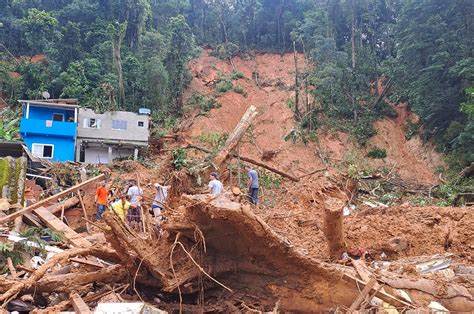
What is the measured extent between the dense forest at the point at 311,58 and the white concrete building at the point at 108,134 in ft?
8.01

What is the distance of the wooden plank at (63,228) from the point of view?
315 inches

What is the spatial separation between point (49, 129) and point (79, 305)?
25.0 m

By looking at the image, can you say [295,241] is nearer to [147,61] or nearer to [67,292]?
[67,292]

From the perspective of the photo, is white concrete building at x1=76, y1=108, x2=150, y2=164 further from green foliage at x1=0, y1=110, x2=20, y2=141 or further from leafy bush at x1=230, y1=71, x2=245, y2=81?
leafy bush at x1=230, y1=71, x2=245, y2=81

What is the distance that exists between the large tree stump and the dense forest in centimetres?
1938

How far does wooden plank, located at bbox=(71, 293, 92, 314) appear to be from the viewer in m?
4.28

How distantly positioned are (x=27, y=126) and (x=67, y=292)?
24.2 metres

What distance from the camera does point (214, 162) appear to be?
13.0 metres

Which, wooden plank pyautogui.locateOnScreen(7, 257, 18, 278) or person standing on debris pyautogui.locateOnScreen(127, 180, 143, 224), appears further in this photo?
person standing on debris pyautogui.locateOnScreen(127, 180, 143, 224)

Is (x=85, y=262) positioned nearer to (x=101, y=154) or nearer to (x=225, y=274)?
(x=225, y=274)

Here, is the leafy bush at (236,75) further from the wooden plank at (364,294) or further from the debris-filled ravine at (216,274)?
the wooden plank at (364,294)

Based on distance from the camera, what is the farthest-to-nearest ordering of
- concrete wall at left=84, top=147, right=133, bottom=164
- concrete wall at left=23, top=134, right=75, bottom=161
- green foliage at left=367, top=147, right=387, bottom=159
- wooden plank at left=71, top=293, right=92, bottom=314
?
green foliage at left=367, top=147, right=387, bottom=159 → concrete wall at left=84, top=147, right=133, bottom=164 → concrete wall at left=23, top=134, right=75, bottom=161 → wooden plank at left=71, top=293, right=92, bottom=314

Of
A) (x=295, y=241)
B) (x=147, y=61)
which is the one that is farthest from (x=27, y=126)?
(x=295, y=241)

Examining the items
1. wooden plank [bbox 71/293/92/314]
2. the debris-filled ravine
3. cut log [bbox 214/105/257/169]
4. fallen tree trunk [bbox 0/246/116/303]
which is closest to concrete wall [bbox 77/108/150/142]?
cut log [bbox 214/105/257/169]
